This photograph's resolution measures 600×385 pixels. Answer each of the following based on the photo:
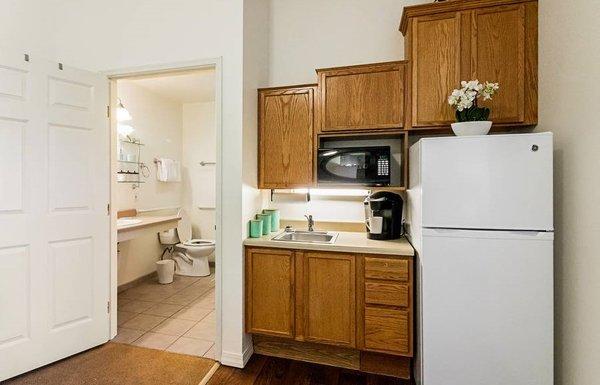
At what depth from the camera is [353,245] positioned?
196cm

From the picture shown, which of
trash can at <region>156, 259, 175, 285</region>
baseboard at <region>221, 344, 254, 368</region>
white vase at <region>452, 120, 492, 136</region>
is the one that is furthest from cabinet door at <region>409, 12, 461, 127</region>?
trash can at <region>156, 259, 175, 285</region>

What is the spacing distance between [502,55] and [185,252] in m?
4.00

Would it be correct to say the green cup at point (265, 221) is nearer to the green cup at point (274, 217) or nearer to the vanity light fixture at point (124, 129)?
the green cup at point (274, 217)

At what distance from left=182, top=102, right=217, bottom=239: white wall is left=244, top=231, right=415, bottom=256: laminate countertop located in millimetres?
2499

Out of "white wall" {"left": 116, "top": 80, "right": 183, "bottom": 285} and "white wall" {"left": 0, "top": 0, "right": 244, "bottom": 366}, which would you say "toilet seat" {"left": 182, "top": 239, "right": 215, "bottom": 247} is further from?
"white wall" {"left": 0, "top": 0, "right": 244, "bottom": 366}

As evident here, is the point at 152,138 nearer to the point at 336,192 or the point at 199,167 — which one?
the point at 199,167

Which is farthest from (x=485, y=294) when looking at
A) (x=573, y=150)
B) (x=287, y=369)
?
(x=287, y=369)

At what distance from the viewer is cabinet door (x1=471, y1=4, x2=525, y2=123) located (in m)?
1.82

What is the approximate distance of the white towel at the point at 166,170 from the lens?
3.98m

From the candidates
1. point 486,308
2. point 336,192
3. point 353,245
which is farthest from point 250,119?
point 486,308

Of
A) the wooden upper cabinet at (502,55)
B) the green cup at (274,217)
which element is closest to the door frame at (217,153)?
the green cup at (274,217)

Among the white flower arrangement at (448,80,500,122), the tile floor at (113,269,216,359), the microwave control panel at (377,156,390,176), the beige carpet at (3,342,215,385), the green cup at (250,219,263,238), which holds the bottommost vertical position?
the beige carpet at (3,342,215,385)

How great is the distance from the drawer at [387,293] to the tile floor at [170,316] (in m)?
1.31

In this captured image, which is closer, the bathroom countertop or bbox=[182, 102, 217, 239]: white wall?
the bathroom countertop
